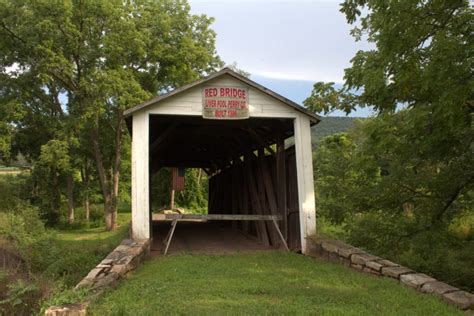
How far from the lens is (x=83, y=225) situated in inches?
1019

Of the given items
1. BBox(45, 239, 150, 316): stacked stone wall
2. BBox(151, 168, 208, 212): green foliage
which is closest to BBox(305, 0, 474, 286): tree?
BBox(45, 239, 150, 316): stacked stone wall

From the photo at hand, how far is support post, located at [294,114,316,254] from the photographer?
988 cm

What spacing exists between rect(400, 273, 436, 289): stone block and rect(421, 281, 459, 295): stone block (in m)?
0.10

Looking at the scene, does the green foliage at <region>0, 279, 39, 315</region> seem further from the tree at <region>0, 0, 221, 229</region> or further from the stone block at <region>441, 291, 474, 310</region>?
the tree at <region>0, 0, 221, 229</region>

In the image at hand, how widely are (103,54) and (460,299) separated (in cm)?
2055

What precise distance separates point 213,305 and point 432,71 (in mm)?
3788

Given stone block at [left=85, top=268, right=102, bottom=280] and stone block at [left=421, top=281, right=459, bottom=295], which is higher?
stone block at [left=85, top=268, right=102, bottom=280]

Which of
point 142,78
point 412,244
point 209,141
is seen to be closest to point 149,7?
point 142,78

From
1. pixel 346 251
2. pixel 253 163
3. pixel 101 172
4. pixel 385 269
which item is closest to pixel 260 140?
pixel 253 163

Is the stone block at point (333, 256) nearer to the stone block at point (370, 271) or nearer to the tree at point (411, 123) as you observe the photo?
the stone block at point (370, 271)

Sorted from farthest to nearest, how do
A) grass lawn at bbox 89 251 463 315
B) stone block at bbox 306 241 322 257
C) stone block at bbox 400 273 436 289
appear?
1. stone block at bbox 306 241 322 257
2. stone block at bbox 400 273 436 289
3. grass lawn at bbox 89 251 463 315

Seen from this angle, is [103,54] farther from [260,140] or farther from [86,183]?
[260,140]

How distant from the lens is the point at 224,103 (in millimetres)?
10102

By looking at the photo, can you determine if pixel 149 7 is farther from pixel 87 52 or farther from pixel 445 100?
pixel 445 100
